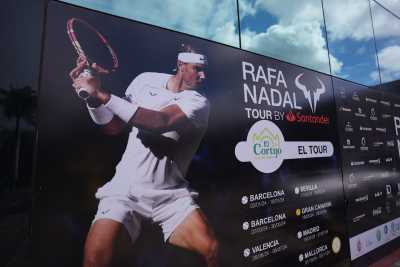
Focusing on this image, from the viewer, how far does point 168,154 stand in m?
1.91

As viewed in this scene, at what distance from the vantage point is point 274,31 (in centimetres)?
286

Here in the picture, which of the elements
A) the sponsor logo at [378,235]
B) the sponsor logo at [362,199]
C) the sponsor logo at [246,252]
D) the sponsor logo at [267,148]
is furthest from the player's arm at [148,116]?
the sponsor logo at [378,235]

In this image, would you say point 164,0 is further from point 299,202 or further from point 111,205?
point 299,202

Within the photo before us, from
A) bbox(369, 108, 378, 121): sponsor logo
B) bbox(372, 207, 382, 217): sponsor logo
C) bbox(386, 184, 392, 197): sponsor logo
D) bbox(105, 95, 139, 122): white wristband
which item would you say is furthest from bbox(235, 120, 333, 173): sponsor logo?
bbox(386, 184, 392, 197): sponsor logo

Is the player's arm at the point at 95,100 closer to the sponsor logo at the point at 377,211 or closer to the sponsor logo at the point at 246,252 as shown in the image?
the sponsor logo at the point at 246,252

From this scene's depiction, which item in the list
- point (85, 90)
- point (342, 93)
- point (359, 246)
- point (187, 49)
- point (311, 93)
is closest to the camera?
point (85, 90)

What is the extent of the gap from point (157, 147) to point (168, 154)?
10 cm

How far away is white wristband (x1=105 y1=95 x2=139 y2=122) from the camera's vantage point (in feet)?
5.63

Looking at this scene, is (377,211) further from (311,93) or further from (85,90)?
(85,90)

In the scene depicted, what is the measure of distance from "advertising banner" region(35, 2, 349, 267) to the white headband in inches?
0.4

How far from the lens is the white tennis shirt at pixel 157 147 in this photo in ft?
5.69

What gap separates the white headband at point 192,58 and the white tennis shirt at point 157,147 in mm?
214

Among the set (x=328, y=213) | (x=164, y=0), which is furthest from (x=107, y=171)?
(x=328, y=213)

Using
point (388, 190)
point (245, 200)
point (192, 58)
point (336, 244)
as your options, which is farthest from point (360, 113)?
point (192, 58)
